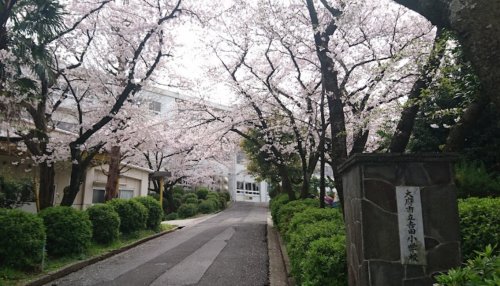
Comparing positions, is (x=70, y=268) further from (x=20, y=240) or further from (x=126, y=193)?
(x=126, y=193)

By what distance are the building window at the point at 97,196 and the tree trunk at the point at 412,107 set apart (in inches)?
627

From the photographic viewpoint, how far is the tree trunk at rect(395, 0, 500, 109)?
8.51 feet

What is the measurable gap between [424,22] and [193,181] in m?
27.8

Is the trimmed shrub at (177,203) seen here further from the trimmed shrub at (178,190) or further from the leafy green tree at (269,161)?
the leafy green tree at (269,161)

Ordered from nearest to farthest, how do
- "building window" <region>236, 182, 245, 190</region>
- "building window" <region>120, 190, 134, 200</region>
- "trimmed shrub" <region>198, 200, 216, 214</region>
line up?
"building window" <region>120, 190, 134, 200</region> < "trimmed shrub" <region>198, 200, 216, 214</region> < "building window" <region>236, 182, 245, 190</region>

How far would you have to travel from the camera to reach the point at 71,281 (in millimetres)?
7738

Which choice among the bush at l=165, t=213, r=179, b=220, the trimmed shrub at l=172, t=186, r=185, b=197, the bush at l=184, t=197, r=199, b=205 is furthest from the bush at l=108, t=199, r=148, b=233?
the trimmed shrub at l=172, t=186, r=185, b=197

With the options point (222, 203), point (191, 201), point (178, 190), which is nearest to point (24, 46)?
point (191, 201)

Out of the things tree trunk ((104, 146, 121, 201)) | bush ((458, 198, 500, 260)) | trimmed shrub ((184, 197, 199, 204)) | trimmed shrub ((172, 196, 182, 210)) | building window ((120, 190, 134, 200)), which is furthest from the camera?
trimmed shrub ((184, 197, 199, 204))

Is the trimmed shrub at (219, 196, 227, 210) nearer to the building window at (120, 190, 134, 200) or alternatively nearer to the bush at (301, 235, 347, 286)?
the building window at (120, 190, 134, 200)

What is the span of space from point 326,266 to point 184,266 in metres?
5.54

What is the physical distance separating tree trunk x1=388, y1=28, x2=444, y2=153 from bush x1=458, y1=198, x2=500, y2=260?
1.37 m

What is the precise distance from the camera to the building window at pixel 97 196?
1822 cm

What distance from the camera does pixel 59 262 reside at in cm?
873
